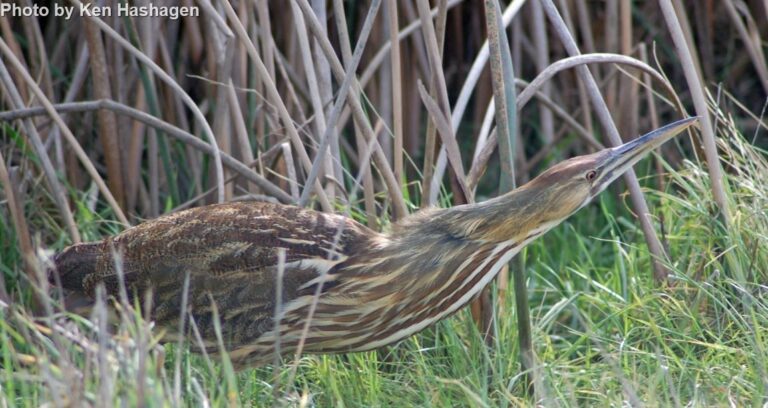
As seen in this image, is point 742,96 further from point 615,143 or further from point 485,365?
point 485,365

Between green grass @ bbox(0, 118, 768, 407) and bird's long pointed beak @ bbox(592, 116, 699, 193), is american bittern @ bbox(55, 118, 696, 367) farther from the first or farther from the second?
green grass @ bbox(0, 118, 768, 407)

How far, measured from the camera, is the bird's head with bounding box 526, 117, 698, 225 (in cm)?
236

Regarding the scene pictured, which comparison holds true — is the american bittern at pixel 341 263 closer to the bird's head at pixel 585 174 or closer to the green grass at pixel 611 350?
the bird's head at pixel 585 174

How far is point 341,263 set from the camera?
246 centimetres

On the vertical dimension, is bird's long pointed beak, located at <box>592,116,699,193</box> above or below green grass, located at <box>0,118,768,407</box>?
above

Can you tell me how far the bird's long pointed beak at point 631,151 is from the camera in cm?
236

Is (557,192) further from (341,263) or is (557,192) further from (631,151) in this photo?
(341,263)

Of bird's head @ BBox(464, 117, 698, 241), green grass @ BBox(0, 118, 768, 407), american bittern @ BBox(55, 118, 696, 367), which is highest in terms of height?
bird's head @ BBox(464, 117, 698, 241)

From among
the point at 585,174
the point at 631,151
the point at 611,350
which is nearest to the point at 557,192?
the point at 585,174

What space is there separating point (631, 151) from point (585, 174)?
0.11 metres

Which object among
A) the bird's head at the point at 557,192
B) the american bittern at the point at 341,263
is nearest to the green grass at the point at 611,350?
the american bittern at the point at 341,263

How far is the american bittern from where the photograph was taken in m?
2.38

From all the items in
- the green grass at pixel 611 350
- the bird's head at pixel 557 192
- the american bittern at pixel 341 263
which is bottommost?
the green grass at pixel 611 350

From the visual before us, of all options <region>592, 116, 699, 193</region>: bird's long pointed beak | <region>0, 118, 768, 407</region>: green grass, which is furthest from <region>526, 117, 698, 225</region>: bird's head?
<region>0, 118, 768, 407</region>: green grass
